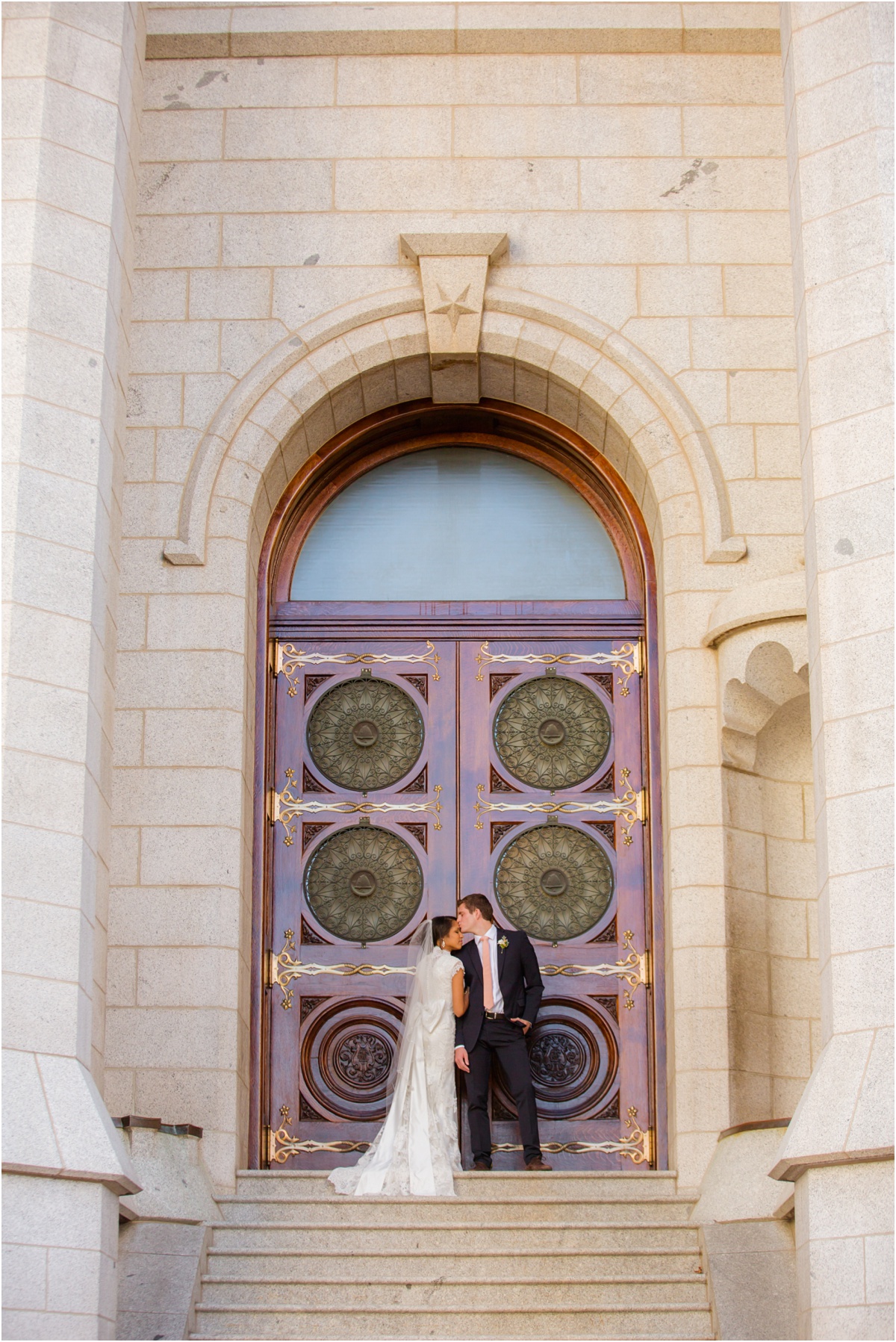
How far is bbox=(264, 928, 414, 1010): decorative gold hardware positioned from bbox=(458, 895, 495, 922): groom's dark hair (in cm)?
61

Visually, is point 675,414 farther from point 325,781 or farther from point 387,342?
point 325,781

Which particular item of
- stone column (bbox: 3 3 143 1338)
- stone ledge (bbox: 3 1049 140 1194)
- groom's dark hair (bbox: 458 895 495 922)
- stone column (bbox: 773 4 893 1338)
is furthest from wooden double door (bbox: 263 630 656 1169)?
stone ledge (bbox: 3 1049 140 1194)

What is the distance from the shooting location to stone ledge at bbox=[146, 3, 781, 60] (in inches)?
439

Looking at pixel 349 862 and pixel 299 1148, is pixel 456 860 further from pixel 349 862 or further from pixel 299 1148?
pixel 299 1148

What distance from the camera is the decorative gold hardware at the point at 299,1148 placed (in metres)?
10.2

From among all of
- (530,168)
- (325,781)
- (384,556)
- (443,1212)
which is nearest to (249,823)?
(325,781)

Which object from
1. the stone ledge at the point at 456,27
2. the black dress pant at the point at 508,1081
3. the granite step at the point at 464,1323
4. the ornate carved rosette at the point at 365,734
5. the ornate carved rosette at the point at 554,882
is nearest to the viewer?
the granite step at the point at 464,1323

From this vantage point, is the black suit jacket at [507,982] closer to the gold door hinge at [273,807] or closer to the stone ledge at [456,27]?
the gold door hinge at [273,807]

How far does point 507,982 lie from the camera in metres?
9.93

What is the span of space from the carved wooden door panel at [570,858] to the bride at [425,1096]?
58cm

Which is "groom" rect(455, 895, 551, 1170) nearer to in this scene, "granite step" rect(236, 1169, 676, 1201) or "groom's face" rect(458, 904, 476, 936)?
"groom's face" rect(458, 904, 476, 936)

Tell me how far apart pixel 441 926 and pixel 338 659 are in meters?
1.84

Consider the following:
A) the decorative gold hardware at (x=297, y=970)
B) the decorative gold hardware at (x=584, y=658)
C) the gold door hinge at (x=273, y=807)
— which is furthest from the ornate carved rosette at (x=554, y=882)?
the gold door hinge at (x=273, y=807)

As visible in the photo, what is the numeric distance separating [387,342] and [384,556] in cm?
131
